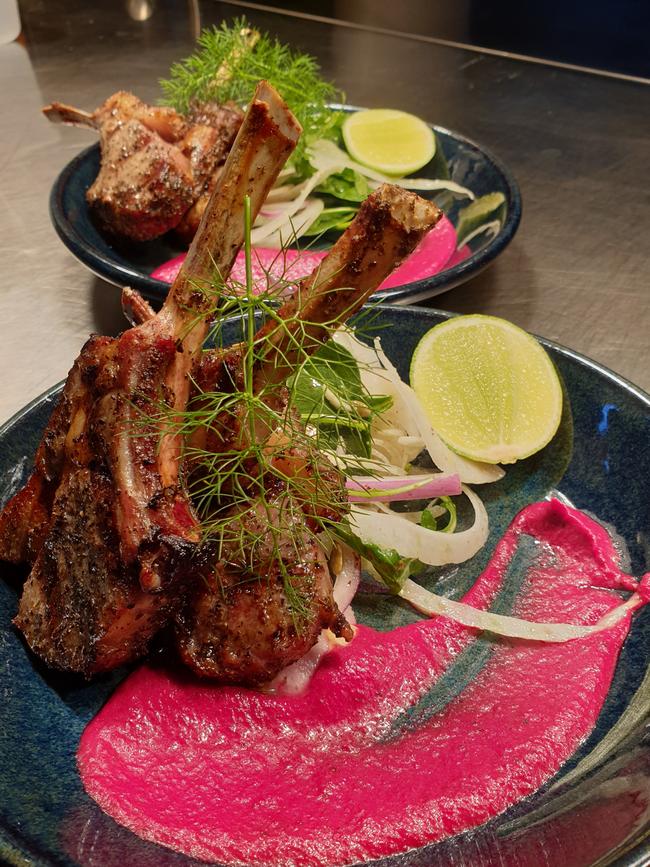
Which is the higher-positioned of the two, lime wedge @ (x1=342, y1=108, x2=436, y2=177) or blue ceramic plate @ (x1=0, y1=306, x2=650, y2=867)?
lime wedge @ (x1=342, y1=108, x2=436, y2=177)

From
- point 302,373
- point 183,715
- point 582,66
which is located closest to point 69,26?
point 582,66

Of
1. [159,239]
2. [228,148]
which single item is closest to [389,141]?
[228,148]

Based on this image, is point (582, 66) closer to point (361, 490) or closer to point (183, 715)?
point (361, 490)

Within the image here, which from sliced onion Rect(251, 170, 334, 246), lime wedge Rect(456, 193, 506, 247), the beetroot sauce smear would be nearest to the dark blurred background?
lime wedge Rect(456, 193, 506, 247)

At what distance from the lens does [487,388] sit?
1.88m

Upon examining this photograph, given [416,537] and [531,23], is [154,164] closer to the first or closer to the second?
[416,537]

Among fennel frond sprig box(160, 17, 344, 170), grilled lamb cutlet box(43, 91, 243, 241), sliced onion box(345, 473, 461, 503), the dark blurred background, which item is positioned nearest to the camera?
sliced onion box(345, 473, 461, 503)

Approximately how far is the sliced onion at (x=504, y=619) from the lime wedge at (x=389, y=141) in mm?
2077

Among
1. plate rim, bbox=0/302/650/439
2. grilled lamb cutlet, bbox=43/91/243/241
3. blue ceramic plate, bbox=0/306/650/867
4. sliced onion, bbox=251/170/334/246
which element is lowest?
blue ceramic plate, bbox=0/306/650/867

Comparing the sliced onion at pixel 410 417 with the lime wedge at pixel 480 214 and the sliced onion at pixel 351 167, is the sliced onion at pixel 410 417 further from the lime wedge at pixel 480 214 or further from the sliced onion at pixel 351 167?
the sliced onion at pixel 351 167

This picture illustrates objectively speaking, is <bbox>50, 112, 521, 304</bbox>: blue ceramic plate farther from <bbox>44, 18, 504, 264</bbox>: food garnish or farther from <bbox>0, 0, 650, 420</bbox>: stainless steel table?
<bbox>0, 0, 650, 420</bbox>: stainless steel table

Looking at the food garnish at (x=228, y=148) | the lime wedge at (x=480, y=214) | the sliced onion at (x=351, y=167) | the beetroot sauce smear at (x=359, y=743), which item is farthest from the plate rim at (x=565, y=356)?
the sliced onion at (x=351, y=167)

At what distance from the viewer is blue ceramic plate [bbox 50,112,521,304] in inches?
90.9

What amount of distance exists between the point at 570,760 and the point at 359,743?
350mm
